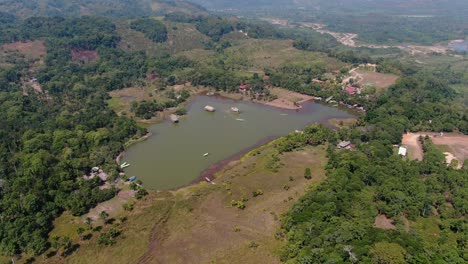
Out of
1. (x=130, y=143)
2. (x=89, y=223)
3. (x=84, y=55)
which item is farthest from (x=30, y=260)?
(x=84, y=55)

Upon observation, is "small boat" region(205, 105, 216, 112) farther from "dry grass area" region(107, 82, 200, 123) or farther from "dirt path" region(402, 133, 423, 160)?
"dirt path" region(402, 133, 423, 160)

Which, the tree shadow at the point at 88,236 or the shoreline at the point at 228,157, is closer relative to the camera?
the tree shadow at the point at 88,236

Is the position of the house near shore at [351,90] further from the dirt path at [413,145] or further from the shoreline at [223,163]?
the shoreline at [223,163]

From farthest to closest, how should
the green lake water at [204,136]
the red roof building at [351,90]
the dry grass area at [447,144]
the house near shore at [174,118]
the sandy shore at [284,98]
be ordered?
the red roof building at [351,90]
the sandy shore at [284,98]
the house near shore at [174,118]
the dry grass area at [447,144]
the green lake water at [204,136]

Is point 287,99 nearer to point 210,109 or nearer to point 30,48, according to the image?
point 210,109

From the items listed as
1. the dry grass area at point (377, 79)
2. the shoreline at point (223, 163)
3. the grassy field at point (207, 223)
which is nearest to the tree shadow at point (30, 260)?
the grassy field at point (207, 223)

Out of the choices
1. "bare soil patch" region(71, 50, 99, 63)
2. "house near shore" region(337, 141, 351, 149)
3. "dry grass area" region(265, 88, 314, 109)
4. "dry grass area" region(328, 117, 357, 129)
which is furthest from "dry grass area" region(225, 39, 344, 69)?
"house near shore" region(337, 141, 351, 149)
